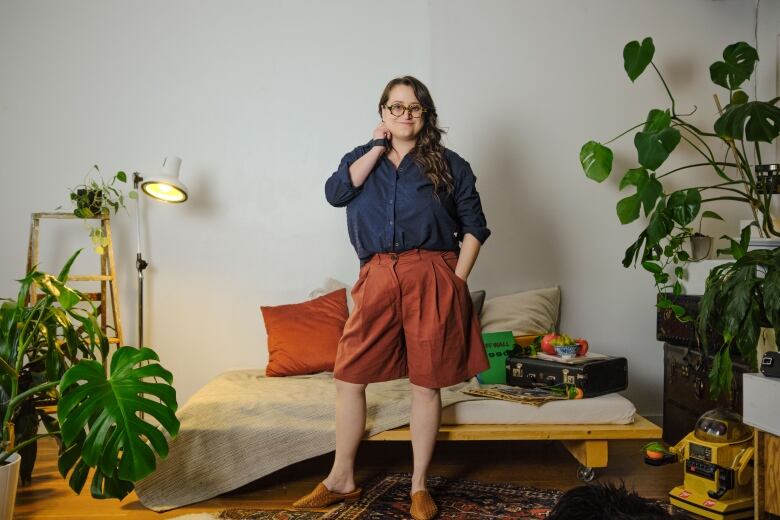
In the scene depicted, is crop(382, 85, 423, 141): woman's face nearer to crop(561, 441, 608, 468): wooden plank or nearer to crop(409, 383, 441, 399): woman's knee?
crop(409, 383, 441, 399): woman's knee

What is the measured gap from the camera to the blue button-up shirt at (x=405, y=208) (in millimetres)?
2379

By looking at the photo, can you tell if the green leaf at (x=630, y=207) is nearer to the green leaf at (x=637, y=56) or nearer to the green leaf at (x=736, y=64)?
the green leaf at (x=637, y=56)

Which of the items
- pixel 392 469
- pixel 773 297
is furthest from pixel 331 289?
pixel 773 297

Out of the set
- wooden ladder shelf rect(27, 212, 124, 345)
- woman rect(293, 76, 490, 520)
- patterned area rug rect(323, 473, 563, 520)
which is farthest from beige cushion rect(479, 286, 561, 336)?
wooden ladder shelf rect(27, 212, 124, 345)

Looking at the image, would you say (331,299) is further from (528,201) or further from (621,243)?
(621,243)

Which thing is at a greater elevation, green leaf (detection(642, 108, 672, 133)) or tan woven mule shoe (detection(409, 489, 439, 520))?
green leaf (detection(642, 108, 672, 133))

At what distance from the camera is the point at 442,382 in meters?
2.34

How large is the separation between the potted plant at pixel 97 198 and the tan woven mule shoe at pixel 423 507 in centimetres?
197

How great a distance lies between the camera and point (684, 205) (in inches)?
119

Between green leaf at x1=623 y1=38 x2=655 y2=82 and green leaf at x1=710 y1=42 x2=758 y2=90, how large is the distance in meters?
0.30

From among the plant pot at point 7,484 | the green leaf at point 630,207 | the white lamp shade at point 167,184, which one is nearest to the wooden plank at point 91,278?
the white lamp shade at point 167,184

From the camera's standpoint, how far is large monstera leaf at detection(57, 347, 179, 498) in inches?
78.6

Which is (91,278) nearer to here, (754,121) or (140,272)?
(140,272)

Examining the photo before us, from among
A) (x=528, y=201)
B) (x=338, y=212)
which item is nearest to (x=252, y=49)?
(x=338, y=212)
